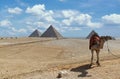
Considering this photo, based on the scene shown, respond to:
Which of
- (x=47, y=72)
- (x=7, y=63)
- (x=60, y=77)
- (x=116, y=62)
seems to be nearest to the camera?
(x=60, y=77)

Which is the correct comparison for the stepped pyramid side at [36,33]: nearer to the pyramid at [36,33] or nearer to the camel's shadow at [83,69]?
the pyramid at [36,33]

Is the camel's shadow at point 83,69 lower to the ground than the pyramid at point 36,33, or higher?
lower

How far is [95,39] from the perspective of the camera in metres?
21.4

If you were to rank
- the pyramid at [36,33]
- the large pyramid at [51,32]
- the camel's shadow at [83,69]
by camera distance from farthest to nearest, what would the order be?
the pyramid at [36,33] < the large pyramid at [51,32] < the camel's shadow at [83,69]

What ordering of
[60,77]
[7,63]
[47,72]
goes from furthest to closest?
1. [7,63]
2. [47,72]
3. [60,77]

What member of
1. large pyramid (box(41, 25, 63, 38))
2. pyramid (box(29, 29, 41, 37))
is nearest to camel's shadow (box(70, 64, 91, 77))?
large pyramid (box(41, 25, 63, 38))

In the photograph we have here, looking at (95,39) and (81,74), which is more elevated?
(95,39)

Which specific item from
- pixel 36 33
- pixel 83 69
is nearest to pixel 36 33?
pixel 36 33

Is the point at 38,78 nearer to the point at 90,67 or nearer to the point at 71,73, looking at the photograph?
the point at 71,73

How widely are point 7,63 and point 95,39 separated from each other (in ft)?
26.5

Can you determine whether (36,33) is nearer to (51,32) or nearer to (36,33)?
(36,33)

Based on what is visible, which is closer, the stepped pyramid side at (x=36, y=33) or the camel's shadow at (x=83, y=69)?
the camel's shadow at (x=83, y=69)

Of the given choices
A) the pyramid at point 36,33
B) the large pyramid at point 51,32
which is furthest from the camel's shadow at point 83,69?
the pyramid at point 36,33

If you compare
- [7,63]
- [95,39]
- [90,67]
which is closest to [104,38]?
[95,39]
